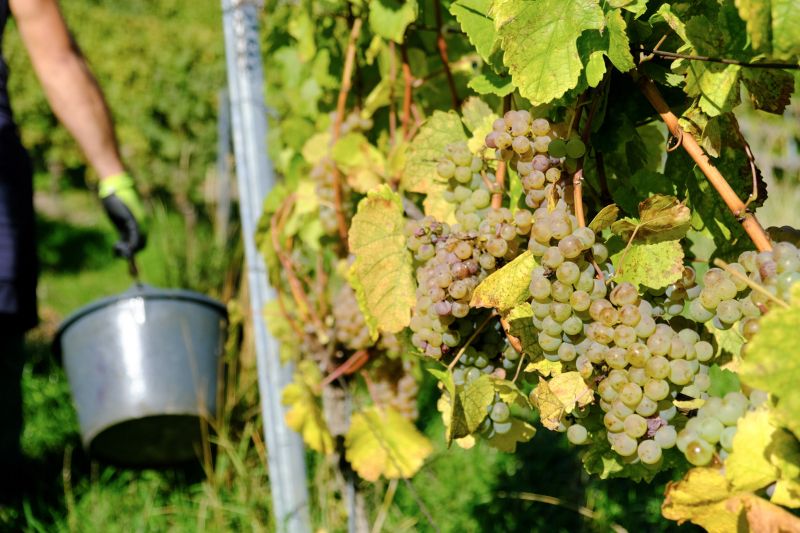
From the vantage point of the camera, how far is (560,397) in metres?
0.90

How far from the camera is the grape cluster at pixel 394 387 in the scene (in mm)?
1841

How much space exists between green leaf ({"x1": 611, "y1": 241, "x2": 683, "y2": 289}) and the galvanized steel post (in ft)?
4.34

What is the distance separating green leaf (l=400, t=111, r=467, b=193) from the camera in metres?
1.23

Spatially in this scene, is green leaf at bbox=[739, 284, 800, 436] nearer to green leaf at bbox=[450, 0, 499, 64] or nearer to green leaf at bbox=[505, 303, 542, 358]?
green leaf at bbox=[505, 303, 542, 358]

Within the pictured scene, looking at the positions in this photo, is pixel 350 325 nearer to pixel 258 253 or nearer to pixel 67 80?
pixel 258 253

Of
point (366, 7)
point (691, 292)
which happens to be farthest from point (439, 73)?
point (691, 292)

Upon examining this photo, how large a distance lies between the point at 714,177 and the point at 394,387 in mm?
1140

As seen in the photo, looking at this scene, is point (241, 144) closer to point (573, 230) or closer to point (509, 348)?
point (509, 348)

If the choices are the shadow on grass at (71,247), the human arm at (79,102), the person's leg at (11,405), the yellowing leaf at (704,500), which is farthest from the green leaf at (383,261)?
the shadow on grass at (71,247)

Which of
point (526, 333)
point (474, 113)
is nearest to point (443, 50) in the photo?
point (474, 113)

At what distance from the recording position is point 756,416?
726 millimetres

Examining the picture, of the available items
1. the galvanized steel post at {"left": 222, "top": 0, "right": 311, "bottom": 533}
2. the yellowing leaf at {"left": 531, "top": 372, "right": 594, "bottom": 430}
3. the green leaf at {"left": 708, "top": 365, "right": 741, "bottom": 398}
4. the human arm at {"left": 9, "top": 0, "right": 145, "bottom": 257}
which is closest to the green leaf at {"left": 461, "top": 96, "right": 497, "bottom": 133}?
the yellowing leaf at {"left": 531, "top": 372, "right": 594, "bottom": 430}

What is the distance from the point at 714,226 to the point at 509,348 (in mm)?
314

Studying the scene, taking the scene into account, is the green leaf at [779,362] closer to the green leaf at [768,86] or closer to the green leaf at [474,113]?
the green leaf at [768,86]
